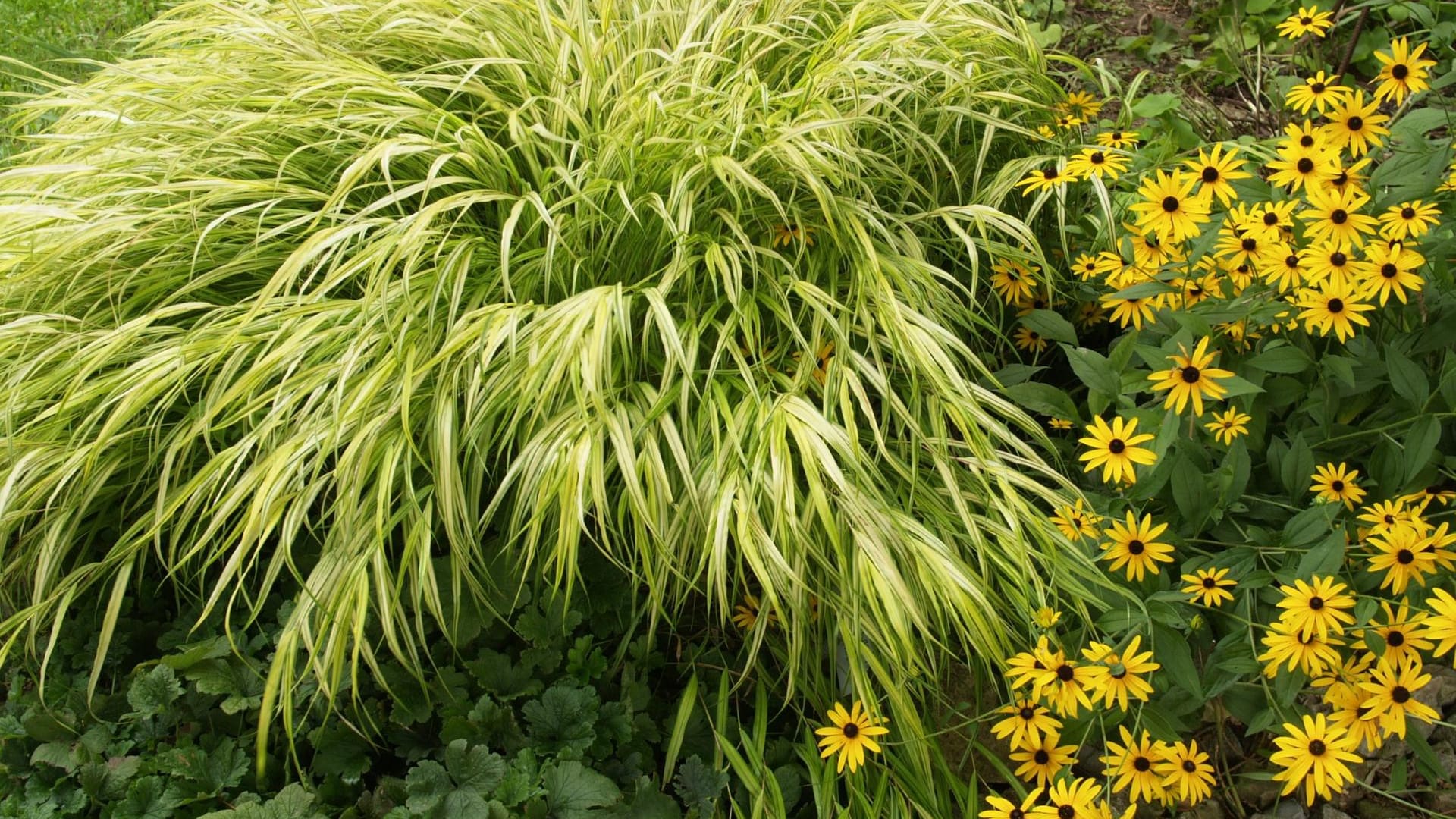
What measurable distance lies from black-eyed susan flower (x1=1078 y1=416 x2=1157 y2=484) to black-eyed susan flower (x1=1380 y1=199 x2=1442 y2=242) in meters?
0.44

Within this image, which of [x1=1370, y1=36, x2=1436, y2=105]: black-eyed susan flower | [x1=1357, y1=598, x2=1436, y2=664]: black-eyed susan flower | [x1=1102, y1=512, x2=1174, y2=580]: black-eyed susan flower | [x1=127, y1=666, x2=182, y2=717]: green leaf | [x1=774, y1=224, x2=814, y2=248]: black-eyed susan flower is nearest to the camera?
[x1=1357, y1=598, x2=1436, y2=664]: black-eyed susan flower

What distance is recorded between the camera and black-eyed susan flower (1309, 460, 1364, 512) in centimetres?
154

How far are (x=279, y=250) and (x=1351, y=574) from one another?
176 cm

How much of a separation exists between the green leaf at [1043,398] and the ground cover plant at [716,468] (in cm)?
2

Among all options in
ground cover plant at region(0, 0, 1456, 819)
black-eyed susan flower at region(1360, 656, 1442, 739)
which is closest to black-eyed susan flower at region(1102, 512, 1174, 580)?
ground cover plant at region(0, 0, 1456, 819)

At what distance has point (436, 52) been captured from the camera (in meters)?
2.29

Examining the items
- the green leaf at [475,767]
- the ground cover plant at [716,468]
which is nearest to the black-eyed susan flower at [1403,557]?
the ground cover plant at [716,468]

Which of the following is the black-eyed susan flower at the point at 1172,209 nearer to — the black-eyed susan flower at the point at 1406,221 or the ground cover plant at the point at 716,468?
the ground cover plant at the point at 716,468

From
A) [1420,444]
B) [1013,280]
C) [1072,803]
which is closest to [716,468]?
[1072,803]

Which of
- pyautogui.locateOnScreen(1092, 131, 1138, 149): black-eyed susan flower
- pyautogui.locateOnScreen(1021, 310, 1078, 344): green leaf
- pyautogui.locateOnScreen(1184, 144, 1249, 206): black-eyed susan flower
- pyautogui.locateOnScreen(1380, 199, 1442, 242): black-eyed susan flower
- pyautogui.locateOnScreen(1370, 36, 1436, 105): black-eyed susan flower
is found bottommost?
pyautogui.locateOnScreen(1021, 310, 1078, 344): green leaf

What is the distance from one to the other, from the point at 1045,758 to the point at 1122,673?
168 millimetres

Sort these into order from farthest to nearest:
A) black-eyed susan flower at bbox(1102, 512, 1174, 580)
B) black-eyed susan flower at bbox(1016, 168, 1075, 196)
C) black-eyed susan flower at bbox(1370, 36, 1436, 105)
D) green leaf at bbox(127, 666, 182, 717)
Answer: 1. black-eyed susan flower at bbox(1016, 168, 1075, 196)
2. green leaf at bbox(127, 666, 182, 717)
3. black-eyed susan flower at bbox(1370, 36, 1436, 105)
4. black-eyed susan flower at bbox(1102, 512, 1174, 580)

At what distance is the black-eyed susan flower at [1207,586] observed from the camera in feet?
4.71

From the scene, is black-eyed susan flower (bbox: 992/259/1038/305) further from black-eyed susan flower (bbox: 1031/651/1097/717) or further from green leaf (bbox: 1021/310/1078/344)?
black-eyed susan flower (bbox: 1031/651/1097/717)
